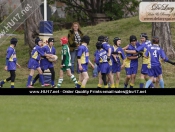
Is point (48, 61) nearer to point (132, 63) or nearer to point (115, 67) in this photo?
point (115, 67)

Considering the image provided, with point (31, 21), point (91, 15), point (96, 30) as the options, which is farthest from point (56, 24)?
point (31, 21)

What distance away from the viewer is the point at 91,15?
4656 centimetres

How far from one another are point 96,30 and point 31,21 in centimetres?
473

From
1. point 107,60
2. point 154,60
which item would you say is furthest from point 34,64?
point 154,60

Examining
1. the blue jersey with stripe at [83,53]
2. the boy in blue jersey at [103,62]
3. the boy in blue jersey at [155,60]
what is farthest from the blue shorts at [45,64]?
the boy in blue jersey at [155,60]
